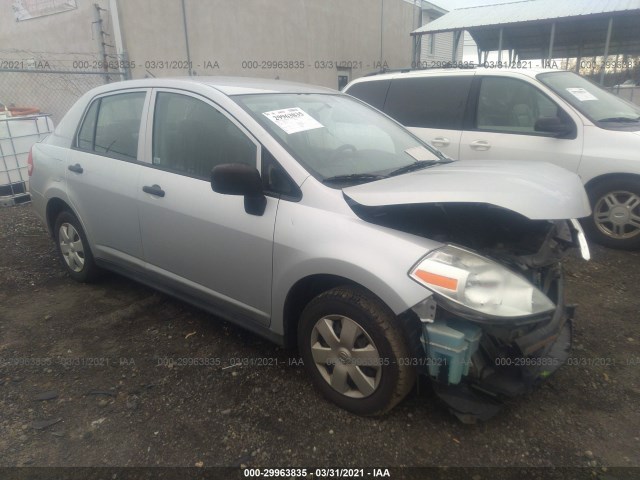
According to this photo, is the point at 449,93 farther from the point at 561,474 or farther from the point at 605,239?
the point at 561,474

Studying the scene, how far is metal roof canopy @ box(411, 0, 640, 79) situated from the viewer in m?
11.4

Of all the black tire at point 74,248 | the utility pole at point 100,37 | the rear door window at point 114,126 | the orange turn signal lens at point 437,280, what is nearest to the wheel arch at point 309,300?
the orange turn signal lens at point 437,280

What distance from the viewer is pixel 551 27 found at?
1245 cm

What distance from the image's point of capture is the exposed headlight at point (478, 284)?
1.96 metres

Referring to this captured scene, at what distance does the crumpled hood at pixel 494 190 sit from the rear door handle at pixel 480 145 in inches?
96.4

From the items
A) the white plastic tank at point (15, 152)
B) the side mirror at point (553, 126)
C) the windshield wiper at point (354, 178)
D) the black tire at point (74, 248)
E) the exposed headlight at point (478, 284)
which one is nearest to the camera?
the exposed headlight at point (478, 284)

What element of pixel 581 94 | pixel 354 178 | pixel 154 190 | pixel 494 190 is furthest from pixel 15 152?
pixel 581 94

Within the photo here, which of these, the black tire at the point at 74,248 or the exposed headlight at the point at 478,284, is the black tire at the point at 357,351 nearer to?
the exposed headlight at the point at 478,284

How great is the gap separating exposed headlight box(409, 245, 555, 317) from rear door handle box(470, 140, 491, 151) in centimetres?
318

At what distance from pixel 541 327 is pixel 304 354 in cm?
120

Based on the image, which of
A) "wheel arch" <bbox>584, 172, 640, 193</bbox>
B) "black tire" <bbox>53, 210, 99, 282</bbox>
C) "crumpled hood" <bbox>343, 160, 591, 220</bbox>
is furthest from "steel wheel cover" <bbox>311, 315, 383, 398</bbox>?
"wheel arch" <bbox>584, 172, 640, 193</bbox>

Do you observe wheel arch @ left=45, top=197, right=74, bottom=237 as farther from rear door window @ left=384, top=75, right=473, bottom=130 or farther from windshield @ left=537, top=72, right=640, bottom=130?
windshield @ left=537, top=72, right=640, bottom=130

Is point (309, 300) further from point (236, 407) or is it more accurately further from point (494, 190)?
point (494, 190)

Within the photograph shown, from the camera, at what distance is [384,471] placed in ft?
6.83
